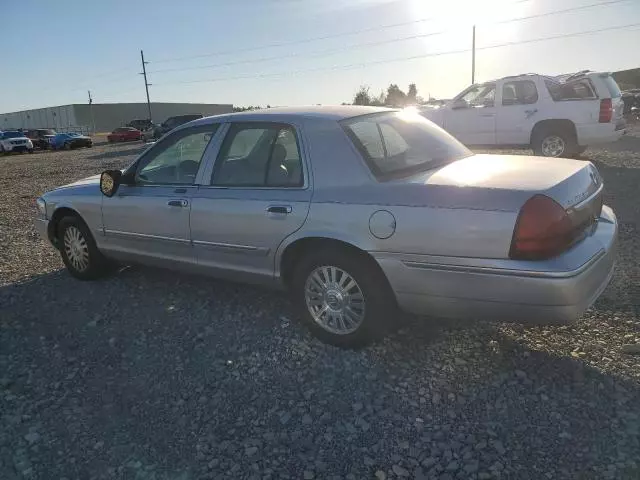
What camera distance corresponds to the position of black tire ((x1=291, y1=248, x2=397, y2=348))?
133 inches

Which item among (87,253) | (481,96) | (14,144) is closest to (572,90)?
(481,96)

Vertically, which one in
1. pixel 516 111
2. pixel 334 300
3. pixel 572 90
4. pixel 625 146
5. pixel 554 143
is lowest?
pixel 625 146

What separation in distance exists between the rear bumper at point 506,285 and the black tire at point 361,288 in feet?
0.31

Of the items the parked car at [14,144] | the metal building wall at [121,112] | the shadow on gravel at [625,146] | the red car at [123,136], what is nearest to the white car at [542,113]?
the shadow on gravel at [625,146]

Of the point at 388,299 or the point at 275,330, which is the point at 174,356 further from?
the point at 388,299

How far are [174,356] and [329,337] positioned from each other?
1.08 m

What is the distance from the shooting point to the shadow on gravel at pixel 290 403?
104 inches

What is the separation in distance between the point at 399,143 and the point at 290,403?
1956 millimetres

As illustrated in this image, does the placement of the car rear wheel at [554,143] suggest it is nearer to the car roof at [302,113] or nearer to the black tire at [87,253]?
the car roof at [302,113]

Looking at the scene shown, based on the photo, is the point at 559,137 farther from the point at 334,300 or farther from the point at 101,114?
the point at 101,114

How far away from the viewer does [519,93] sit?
458 inches

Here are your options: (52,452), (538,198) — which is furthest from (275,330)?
(538,198)

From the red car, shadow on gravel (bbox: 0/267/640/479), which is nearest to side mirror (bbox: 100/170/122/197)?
shadow on gravel (bbox: 0/267/640/479)

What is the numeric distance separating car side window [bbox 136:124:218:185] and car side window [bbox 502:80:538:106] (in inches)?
359
